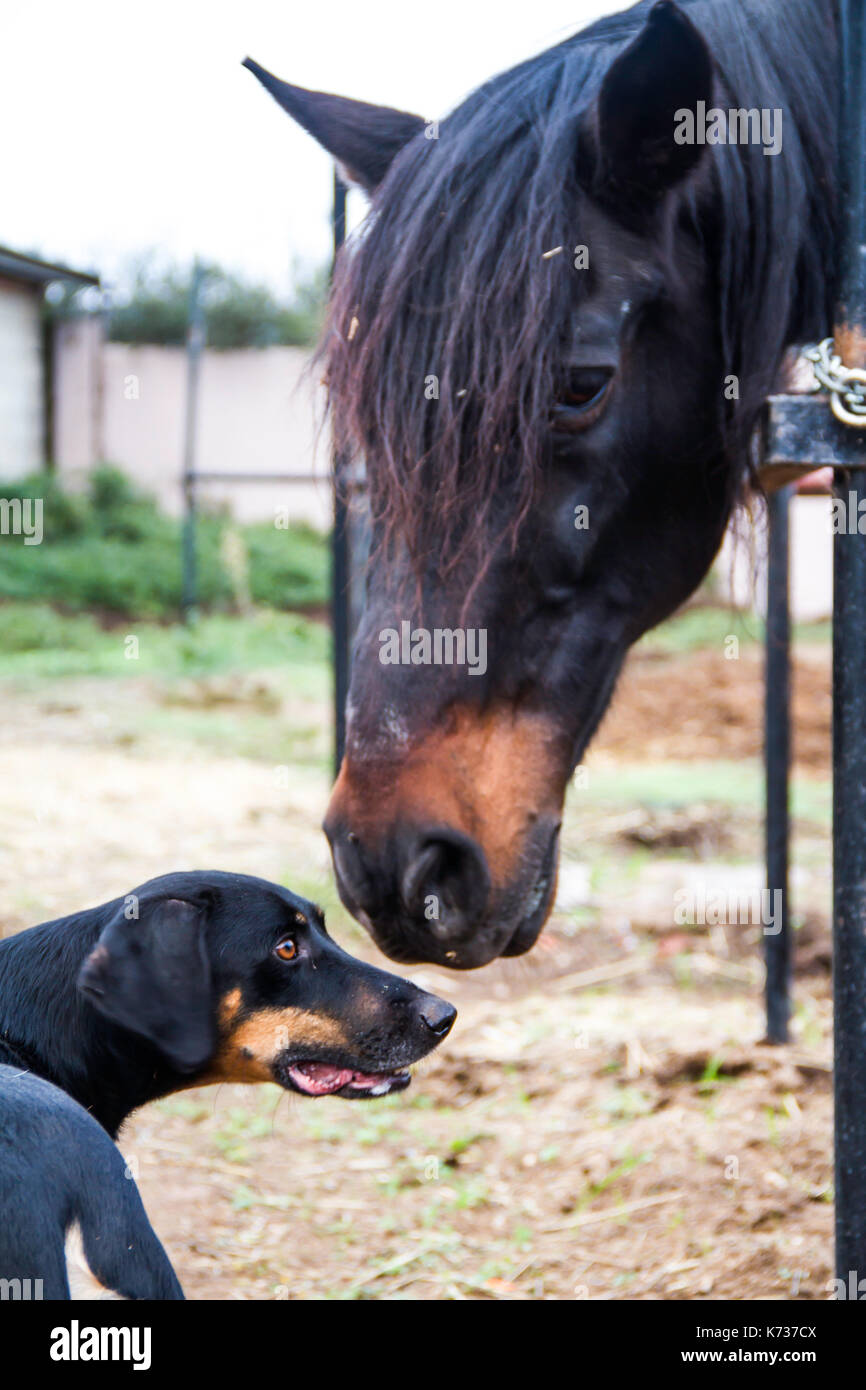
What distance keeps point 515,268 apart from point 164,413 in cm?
1645

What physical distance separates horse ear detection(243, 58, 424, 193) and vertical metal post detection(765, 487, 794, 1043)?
6.35ft

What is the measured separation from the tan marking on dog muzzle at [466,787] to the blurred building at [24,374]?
52.5 feet

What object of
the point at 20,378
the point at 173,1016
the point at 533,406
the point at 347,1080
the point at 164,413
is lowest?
the point at 347,1080

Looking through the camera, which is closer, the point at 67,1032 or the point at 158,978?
the point at 158,978

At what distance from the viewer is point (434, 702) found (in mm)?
1742

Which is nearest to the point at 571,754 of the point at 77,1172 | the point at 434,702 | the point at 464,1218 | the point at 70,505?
the point at 434,702

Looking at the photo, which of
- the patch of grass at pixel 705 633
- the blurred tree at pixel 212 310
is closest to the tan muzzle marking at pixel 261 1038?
the patch of grass at pixel 705 633

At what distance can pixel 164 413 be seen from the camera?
17484mm

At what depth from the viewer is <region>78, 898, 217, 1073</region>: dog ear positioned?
2.10 meters

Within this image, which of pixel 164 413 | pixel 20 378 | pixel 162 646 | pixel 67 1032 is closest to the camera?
pixel 67 1032

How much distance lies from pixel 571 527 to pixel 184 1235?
1894 mm

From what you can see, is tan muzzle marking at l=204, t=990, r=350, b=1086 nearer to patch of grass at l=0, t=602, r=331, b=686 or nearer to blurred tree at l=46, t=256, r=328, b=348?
patch of grass at l=0, t=602, r=331, b=686

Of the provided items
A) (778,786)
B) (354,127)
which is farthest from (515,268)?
(778,786)

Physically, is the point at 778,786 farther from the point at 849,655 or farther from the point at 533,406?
the point at 533,406
